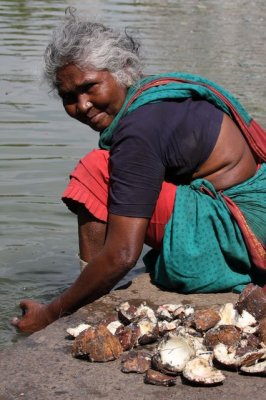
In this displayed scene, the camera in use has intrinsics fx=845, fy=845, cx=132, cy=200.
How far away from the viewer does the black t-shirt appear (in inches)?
131

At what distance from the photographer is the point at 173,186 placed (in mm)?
3578

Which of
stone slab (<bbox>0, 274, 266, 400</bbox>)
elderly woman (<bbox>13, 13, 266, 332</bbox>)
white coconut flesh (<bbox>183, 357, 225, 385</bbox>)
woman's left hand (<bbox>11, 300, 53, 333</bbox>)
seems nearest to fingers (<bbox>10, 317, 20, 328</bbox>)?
woman's left hand (<bbox>11, 300, 53, 333</bbox>)

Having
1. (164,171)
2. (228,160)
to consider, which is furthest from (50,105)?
(164,171)

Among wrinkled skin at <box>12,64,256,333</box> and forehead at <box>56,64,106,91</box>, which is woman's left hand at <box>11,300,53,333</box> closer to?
wrinkled skin at <box>12,64,256,333</box>

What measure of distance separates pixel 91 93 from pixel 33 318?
1.01 metres

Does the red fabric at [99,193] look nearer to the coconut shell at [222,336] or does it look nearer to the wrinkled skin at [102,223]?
the wrinkled skin at [102,223]

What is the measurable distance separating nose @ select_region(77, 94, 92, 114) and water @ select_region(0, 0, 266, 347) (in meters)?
0.25

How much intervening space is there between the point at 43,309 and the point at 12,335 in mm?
354

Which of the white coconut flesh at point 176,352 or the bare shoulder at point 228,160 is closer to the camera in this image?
the white coconut flesh at point 176,352

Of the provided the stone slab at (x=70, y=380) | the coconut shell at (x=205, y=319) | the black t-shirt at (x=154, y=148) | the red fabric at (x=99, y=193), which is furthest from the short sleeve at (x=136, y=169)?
the stone slab at (x=70, y=380)

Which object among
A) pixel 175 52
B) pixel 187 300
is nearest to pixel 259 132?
pixel 187 300

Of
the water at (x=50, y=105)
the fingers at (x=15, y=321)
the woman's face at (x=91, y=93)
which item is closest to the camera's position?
the woman's face at (x=91, y=93)

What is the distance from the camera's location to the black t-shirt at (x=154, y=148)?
10.9ft

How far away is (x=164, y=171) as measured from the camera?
11.2 feet
